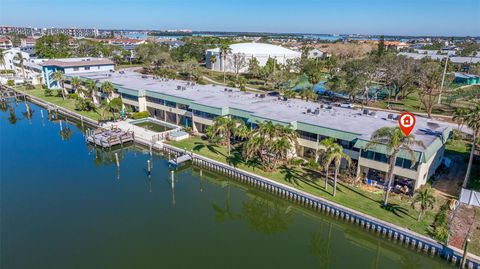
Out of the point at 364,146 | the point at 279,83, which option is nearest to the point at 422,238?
the point at 364,146

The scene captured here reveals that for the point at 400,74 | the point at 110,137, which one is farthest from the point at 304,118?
the point at 400,74

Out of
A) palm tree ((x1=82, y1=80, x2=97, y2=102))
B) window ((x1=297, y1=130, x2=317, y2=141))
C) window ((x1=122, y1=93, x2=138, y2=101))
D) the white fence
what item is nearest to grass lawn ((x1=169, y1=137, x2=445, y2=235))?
the white fence

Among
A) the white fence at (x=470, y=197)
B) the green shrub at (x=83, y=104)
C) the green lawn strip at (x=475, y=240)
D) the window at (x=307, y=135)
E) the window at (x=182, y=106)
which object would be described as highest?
the window at (x=182, y=106)

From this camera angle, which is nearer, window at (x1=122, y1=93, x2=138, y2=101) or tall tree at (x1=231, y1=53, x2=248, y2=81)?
window at (x1=122, y1=93, x2=138, y2=101)

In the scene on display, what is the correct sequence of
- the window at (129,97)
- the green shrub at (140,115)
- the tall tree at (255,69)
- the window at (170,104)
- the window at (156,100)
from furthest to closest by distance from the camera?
the tall tree at (255,69)
the window at (129,97)
the green shrub at (140,115)
the window at (156,100)
the window at (170,104)

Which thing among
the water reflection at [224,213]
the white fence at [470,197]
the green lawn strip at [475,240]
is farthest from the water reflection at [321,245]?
the white fence at [470,197]

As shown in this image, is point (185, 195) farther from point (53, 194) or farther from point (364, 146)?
point (364, 146)

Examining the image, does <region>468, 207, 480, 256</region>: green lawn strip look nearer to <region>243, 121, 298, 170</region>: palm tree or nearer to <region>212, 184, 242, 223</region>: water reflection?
<region>243, 121, 298, 170</region>: palm tree

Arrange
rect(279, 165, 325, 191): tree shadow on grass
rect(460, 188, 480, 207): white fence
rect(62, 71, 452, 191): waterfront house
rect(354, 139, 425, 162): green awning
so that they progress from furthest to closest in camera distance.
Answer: rect(279, 165, 325, 191): tree shadow on grass → rect(62, 71, 452, 191): waterfront house → rect(354, 139, 425, 162): green awning → rect(460, 188, 480, 207): white fence

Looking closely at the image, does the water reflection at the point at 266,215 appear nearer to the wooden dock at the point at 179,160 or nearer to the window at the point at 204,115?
the wooden dock at the point at 179,160
